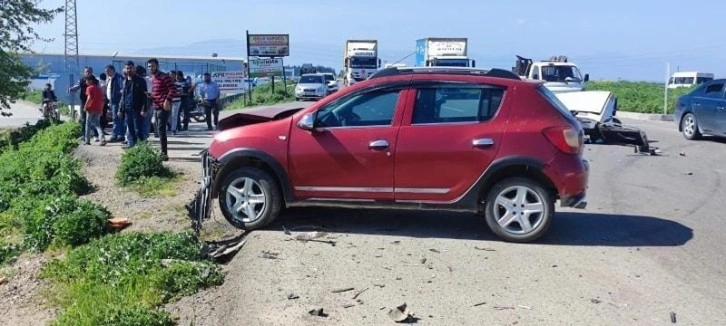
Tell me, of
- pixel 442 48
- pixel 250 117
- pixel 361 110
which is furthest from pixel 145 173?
pixel 442 48

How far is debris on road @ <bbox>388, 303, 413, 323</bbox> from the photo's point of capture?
569 cm

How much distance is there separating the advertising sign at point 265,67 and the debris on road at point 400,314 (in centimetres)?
4333

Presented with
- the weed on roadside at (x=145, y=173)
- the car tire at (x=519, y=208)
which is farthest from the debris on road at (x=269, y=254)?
the weed on roadside at (x=145, y=173)

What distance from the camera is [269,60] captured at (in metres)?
49.2

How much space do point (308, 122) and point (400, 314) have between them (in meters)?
2.90

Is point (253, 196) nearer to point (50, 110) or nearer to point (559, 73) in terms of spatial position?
point (50, 110)

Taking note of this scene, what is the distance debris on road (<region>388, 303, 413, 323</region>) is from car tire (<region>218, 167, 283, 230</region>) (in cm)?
279

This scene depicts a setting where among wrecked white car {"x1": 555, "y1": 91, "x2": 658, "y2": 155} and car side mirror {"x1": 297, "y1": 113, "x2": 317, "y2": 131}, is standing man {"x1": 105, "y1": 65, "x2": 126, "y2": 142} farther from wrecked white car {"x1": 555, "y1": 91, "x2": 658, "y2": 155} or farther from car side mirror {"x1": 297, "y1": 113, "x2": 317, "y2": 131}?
wrecked white car {"x1": 555, "y1": 91, "x2": 658, "y2": 155}

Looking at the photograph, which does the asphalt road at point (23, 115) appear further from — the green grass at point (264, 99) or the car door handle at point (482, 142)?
the car door handle at point (482, 142)

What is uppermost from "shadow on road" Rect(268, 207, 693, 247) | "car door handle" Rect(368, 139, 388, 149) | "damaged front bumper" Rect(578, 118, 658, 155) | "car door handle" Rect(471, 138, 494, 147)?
"car door handle" Rect(471, 138, 494, 147)

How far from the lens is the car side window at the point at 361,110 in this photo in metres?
A: 8.15

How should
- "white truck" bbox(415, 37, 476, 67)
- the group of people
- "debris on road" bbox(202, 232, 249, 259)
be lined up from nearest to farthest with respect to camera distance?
"debris on road" bbox(202, 232, 249, 259), the group of people, "white truck" bbox(415, 37, 476, 67)

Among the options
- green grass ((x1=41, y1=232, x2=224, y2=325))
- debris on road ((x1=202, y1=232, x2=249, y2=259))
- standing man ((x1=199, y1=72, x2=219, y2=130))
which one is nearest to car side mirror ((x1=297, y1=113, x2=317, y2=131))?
debris on road ((x1=202, y1=232, x2=249, y2=259))

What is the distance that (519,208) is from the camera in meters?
8.01
